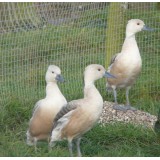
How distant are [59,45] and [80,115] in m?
3.07

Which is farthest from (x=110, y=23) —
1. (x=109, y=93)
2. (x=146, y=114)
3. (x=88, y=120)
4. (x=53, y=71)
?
(x=88, y=120)

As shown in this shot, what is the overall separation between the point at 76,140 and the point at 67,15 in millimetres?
2527

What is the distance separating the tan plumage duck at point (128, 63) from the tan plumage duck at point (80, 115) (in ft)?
4.40

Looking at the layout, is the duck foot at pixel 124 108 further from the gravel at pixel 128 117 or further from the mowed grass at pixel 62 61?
the mowed grass at pixel 62 61

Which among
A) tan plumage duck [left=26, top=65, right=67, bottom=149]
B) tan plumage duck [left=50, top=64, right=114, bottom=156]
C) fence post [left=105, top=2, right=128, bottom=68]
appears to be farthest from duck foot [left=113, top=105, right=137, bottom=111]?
tan plumage duck [left=50, top=64, right=114, bottom=156]

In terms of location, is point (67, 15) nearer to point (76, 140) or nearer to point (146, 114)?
point (146, 114)

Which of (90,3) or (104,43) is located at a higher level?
(90,3)

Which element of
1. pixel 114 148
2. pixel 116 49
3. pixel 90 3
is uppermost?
pixel 90 3

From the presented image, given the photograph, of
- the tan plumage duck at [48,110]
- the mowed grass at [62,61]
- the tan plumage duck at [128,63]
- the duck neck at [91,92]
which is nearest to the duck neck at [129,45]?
the tan plumage duck at [128,63]

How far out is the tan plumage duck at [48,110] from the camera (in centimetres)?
720

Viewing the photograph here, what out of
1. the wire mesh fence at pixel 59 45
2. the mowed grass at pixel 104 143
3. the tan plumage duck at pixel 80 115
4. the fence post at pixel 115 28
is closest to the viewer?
the tan plumage duck at pixel 80 115

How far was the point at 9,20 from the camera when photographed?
9117 millimetres

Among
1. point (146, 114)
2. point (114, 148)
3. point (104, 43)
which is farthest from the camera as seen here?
point (104, 43)

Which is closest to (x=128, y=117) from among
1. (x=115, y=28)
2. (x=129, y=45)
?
(x=129, y=45)
